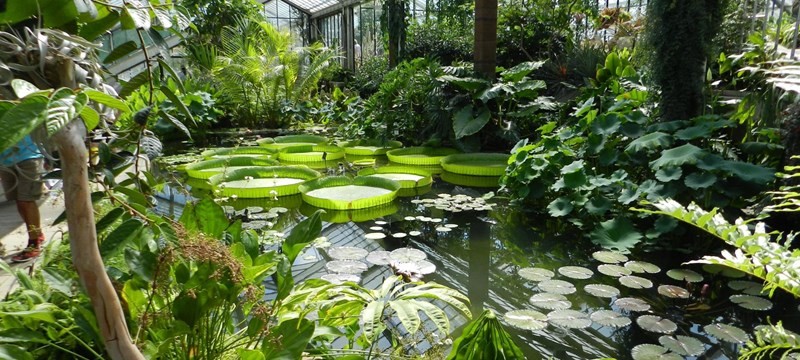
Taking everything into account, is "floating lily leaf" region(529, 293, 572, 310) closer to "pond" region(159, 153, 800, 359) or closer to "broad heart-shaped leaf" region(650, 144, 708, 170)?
"pond" region(159, 153, 800, 359)

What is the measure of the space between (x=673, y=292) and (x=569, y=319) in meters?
0.70

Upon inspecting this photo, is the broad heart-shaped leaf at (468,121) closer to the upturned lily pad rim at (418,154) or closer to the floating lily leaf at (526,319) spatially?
the upturned lily pad rim at (418,154)

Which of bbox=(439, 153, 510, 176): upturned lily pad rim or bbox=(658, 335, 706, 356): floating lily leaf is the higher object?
bbox=(439, 153, 510, 176): upturned lily pad rim

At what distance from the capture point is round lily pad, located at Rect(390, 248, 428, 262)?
3248 mm

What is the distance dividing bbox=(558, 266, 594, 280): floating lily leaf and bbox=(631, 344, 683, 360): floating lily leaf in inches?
30.9

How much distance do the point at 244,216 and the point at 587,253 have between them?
2662 millimetres

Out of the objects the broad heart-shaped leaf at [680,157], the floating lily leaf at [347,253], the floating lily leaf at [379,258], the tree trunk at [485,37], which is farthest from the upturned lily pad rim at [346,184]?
the tree trunk at [485,37]

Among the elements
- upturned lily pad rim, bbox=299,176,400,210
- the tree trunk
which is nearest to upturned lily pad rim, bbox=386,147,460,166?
the tree trunk

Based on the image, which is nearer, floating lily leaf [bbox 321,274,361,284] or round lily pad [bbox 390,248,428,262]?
floating lily leaf [bbox 321,274,361,284]

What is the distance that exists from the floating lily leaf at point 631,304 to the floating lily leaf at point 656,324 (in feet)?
0.31

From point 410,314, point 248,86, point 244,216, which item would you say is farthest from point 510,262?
point 248,86

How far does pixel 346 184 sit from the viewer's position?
5.10m

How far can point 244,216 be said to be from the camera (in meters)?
4.33

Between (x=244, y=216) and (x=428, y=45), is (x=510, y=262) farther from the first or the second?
(x=428, y=45)
